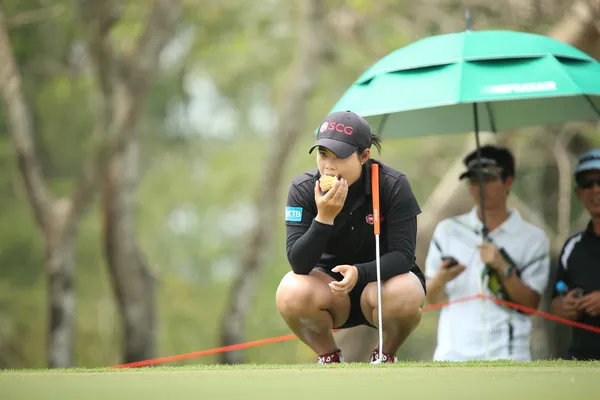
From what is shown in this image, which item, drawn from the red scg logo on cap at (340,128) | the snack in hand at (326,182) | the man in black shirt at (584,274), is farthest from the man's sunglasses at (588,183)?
the snack in hand at (326,182)

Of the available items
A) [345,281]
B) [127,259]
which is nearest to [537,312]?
[345,281]

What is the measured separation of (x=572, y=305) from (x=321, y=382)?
8.42 feet

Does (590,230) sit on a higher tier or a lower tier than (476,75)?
lower

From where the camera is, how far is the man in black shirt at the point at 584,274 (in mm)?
6328

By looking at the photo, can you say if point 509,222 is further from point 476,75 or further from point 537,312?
point 476,75

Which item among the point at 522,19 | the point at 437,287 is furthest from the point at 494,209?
the point at 522,19

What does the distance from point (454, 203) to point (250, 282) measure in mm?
4968

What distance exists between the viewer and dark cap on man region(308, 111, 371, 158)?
5152 mm

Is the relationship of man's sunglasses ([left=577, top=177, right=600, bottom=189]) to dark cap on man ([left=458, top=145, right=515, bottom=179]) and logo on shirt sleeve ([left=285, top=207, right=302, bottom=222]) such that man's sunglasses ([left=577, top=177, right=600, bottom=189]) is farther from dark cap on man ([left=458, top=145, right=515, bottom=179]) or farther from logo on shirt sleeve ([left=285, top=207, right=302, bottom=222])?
logo on shirt sleeve ([left=285, top=207, right=302, bottom=222])

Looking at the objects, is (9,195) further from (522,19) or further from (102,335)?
(522,19)

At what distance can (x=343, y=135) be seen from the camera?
204 inches

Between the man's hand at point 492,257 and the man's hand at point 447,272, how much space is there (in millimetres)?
198

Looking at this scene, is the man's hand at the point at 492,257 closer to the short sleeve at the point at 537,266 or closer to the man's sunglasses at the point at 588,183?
the short sleeve at the point at 537,266

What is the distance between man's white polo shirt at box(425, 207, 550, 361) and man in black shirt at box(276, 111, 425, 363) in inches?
55.7
